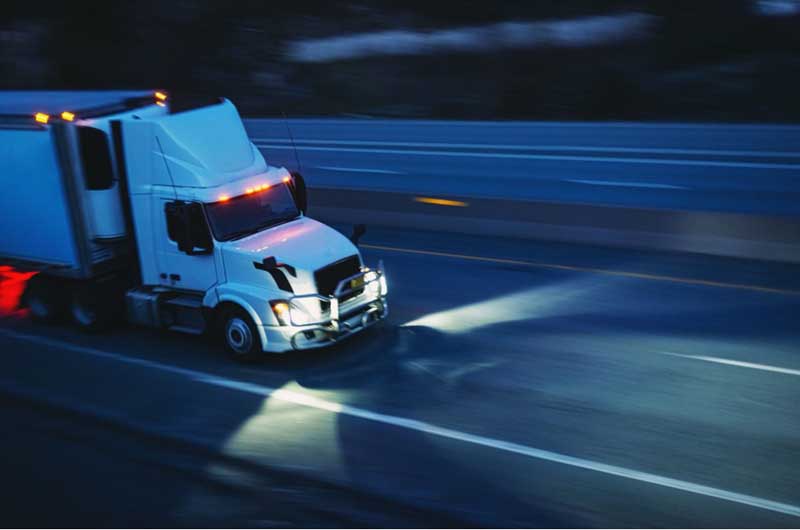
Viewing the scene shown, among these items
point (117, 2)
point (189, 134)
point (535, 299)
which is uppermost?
point (117, 2)

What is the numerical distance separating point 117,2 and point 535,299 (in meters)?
54.3

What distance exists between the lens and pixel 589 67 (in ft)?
128

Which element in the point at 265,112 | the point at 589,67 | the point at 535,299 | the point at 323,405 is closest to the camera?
the point at 323,405

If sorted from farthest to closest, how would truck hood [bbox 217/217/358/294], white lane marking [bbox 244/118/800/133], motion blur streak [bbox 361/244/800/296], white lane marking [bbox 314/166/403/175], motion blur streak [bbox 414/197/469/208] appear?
white lane marking [bbox 244/118/800/133] < white lane marking [bbox 314/166/403/175] < motion blur streak [bbox 414/197/469/208] < motion blur streak [bbox 361/244/800/296] < truck hood [bbox 217/217/358/294]

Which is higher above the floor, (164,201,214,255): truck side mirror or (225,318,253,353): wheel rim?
(164,201,214,255): truck side mirror

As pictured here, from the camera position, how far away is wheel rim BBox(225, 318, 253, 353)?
1118 cm

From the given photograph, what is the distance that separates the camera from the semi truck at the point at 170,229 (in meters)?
11.1

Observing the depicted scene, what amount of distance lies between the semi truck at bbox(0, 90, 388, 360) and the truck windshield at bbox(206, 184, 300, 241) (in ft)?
0.06

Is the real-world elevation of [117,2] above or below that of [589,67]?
above

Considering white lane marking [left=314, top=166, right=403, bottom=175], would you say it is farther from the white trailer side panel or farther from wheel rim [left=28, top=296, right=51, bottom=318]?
the white trailer side panel

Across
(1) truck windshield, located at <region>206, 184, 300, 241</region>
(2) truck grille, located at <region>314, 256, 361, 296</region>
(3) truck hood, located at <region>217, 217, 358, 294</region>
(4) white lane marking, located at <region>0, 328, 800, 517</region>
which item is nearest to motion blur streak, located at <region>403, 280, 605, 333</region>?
(2) truck grille, located at <region>314, 256, 361, 296</region>

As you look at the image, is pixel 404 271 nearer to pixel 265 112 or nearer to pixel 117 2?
pixel 265 112

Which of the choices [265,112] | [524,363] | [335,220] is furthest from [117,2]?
[524,363]

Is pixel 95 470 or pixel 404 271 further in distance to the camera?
pixel 404 271
